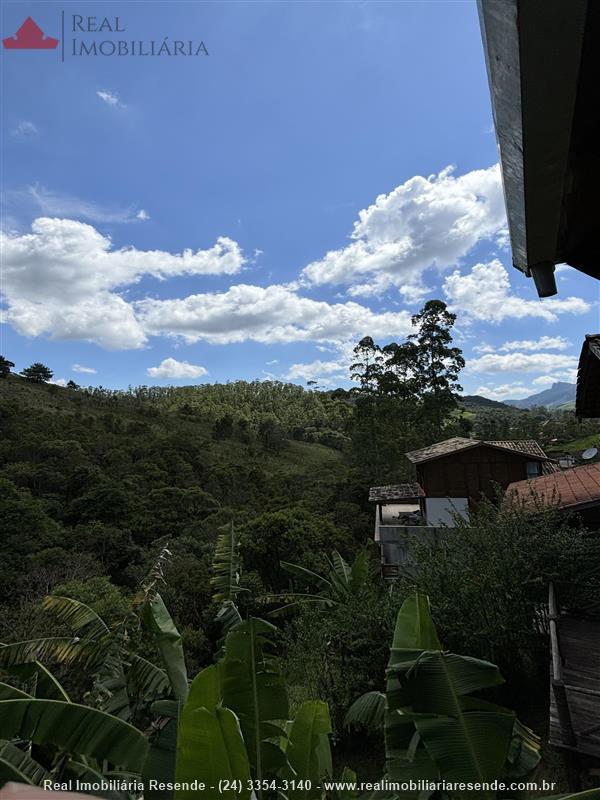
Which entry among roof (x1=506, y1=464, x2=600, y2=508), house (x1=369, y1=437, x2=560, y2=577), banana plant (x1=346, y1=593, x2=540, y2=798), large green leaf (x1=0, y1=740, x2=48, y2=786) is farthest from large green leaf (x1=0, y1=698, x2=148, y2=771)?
house (x1=369, y1=437, x2=560, y2=577)

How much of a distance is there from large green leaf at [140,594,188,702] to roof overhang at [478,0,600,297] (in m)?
4.44

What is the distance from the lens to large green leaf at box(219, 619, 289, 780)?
3373mm

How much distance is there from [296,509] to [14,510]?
1307cm

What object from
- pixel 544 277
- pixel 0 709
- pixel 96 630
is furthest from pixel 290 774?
pixel 544 277

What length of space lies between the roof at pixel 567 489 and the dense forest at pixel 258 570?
0.67 metres

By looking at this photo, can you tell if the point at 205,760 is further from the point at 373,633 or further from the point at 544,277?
the point at 373,633

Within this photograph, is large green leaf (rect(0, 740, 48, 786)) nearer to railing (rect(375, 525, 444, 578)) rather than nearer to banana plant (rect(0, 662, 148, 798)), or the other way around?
banana plant (rect(0, 662, 148, 798))

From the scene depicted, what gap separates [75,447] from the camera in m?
30.9

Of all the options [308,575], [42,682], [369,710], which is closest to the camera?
[42,682]

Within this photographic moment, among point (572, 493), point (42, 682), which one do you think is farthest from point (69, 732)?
point (572, 493)

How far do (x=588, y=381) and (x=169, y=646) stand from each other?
9.67 m

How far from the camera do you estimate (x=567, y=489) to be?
41.3ft

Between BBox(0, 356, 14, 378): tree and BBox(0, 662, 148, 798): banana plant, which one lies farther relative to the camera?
BBox(0, 356, 14, 378): tree

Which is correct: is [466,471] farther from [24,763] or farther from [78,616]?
[24,763]
